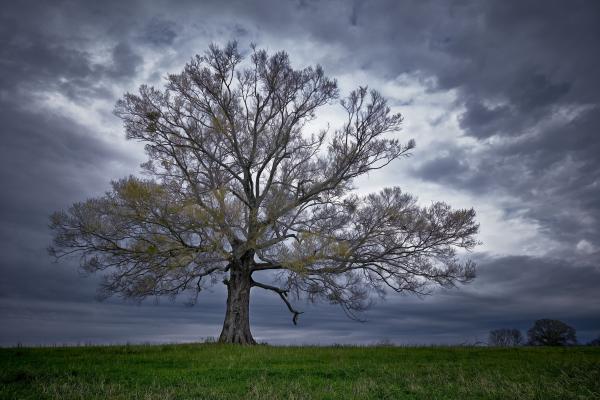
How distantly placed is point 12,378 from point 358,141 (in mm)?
17101

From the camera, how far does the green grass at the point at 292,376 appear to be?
778cm

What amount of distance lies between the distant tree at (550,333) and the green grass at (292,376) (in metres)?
9.58

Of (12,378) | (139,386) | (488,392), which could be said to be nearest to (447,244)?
(488,392)

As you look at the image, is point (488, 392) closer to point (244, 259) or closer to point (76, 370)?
point (76, 370)

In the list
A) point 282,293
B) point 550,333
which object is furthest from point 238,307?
point 550,333

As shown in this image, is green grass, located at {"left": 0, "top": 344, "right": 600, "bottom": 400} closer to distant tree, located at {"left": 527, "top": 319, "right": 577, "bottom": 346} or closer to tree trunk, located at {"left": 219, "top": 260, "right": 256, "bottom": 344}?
tree trunk, located at {"left": 219, "top": 260, "right": 256, "bottom": 344}

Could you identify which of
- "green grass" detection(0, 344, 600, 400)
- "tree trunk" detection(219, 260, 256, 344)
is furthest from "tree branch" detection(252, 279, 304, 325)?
"green grass" detection(0, 344, 600, 400)

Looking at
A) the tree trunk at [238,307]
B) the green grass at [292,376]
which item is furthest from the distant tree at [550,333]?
the tree trunk at [238,307]

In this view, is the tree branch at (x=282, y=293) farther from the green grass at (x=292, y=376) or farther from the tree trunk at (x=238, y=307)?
the green grass at (x=292, y=376)

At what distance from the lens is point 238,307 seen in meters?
21.3

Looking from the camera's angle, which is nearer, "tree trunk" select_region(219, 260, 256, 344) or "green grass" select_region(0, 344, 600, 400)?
"green grass" select_region(0, 344, 600, 400)

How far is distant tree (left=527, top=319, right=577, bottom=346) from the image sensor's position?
74.2 feet

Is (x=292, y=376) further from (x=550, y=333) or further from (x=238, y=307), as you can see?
Result: (x=550, y=333)

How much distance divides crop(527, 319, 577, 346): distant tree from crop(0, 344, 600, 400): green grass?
9579mm
